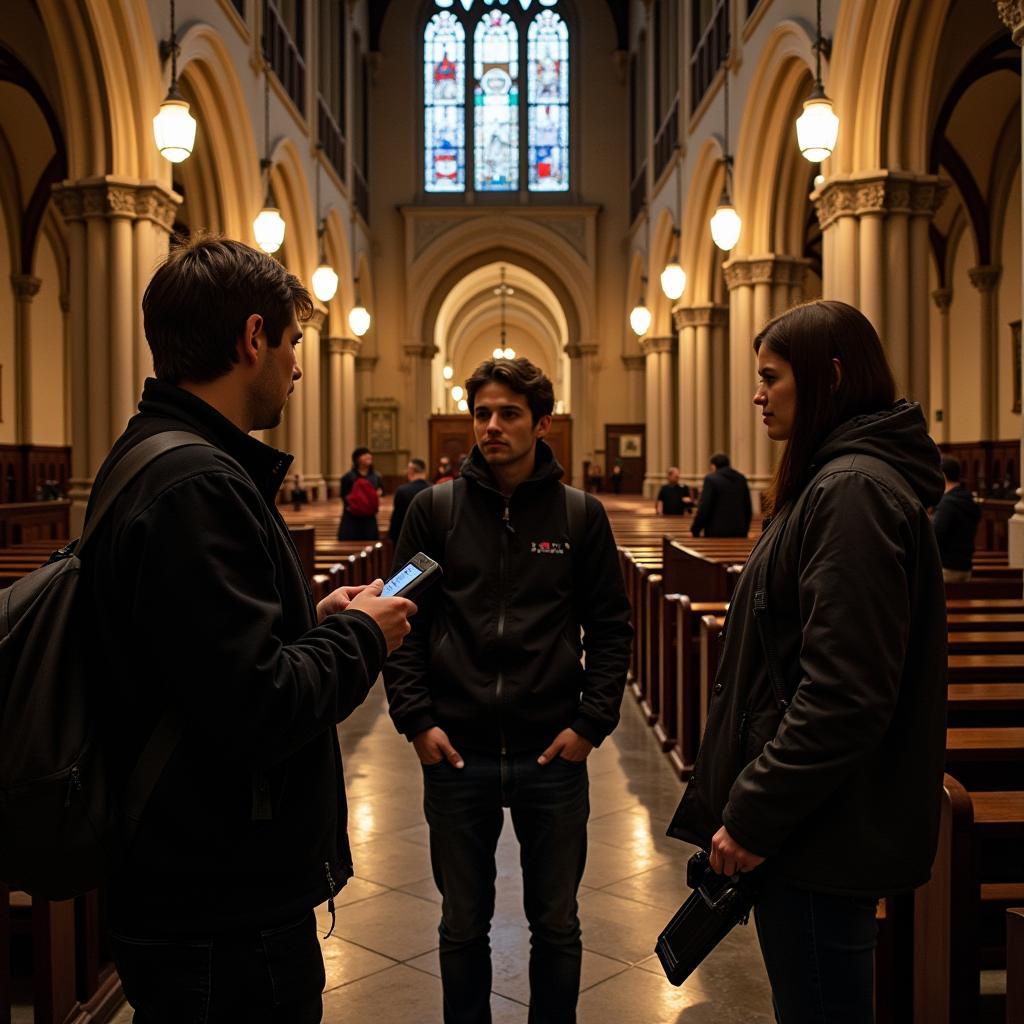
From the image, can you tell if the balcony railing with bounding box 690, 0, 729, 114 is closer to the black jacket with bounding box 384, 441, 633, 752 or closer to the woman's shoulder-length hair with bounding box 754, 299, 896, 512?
the black jacket with bounding box 384, 441, 633, 752

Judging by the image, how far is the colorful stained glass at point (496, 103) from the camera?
27.2 metres

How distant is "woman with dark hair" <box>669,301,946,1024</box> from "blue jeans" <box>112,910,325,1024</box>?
0.72 meters

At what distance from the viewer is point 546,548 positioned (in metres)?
2.71

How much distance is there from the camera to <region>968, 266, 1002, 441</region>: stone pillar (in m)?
19.1

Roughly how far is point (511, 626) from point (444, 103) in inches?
1054

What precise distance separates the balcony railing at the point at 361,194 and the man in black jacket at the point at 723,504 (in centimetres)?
1620

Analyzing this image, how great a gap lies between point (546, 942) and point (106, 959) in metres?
1.51

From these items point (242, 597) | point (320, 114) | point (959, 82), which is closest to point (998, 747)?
point (242, 597)

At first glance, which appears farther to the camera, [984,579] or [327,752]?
[984,579]

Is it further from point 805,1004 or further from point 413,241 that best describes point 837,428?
point 413,241

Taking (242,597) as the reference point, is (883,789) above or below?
below

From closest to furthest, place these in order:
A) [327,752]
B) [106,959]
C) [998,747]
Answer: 1. [327,752]
2. [998,747]
3. [106,959]

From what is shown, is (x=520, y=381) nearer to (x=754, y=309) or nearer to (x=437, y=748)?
(x=437, y=748)

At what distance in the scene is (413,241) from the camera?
27141 millimetres
